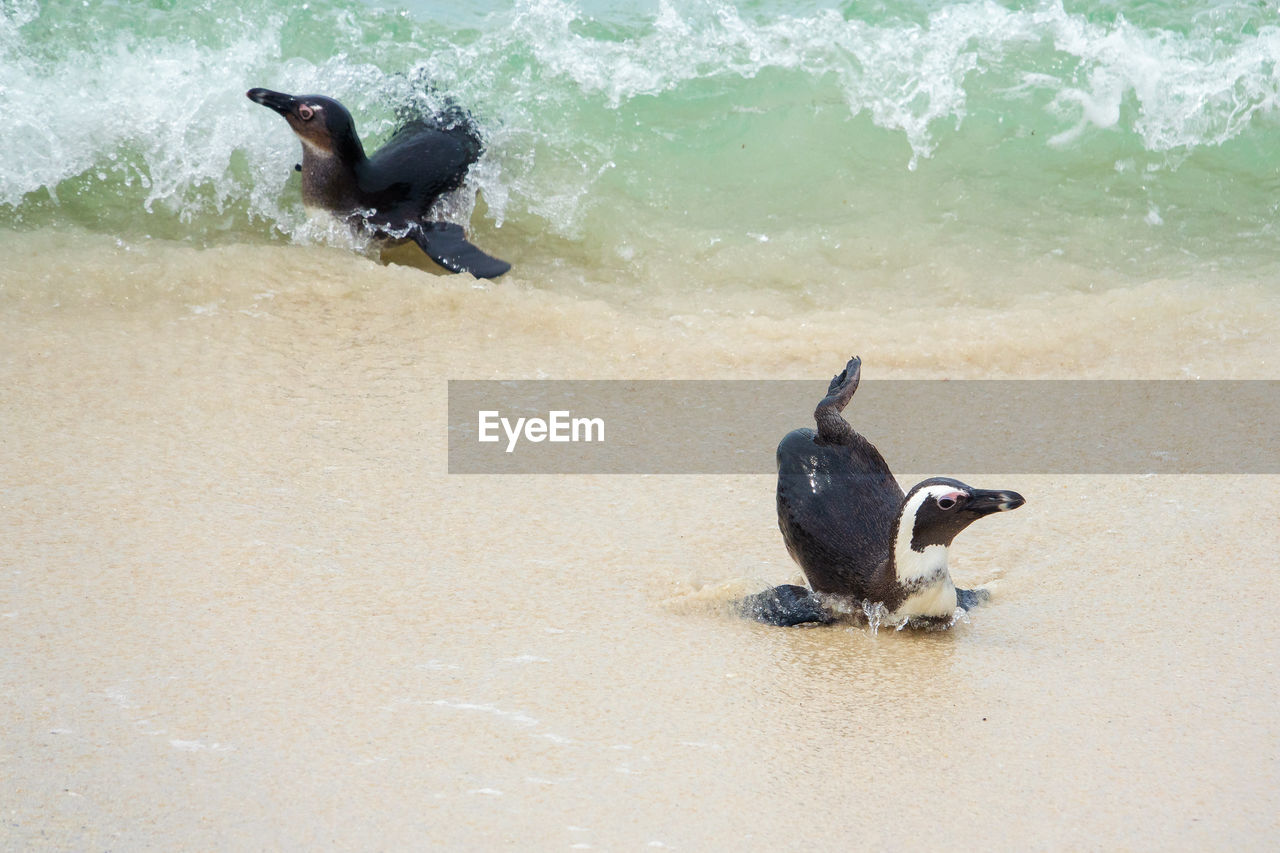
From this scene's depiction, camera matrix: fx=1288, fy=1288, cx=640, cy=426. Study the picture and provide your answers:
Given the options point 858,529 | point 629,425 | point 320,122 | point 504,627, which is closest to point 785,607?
point 858,529

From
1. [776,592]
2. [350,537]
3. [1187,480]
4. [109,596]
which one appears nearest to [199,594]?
[109,596]

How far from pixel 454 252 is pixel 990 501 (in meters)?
2.94

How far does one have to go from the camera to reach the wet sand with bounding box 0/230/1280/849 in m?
2.21

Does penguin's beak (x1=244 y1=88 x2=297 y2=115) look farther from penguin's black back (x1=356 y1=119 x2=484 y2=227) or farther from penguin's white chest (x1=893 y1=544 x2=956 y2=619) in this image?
penguin's white chest (x1=893 y1=544 x2=956 y2=619)

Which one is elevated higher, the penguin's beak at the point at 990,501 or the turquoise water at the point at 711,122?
the turquoise water at the point at 711,122

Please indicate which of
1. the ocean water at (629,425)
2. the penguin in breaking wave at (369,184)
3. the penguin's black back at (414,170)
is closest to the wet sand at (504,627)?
the ocean water at (629,425)

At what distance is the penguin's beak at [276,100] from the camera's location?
5176 mm

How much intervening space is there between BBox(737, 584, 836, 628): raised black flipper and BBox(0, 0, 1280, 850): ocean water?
0.13 ft

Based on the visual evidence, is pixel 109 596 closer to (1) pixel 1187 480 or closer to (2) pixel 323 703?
(2) pixel 323 703

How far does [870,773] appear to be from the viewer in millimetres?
2346

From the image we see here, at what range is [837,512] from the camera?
119 inches

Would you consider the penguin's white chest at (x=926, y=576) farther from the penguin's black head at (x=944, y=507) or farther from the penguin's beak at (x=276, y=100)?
the penguin's beak at (x=276, y=100)

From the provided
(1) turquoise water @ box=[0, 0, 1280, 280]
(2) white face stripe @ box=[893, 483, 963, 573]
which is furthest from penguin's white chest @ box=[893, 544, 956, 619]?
(1) turquoise water @ box=[0, 0, 1280, 280]

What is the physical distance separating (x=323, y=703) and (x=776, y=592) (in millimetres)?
1118
